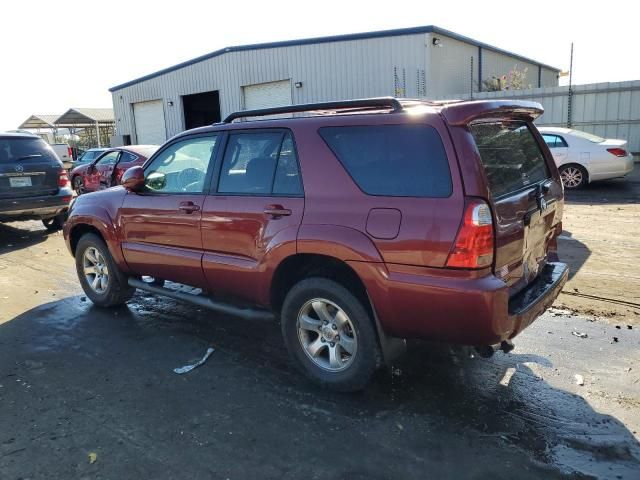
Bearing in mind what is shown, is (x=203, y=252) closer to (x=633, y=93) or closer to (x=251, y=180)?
(x=251, y=180)

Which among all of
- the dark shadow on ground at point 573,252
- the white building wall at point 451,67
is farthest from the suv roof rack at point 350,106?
the white building wall at point 451,67

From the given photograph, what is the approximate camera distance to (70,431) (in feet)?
10.9

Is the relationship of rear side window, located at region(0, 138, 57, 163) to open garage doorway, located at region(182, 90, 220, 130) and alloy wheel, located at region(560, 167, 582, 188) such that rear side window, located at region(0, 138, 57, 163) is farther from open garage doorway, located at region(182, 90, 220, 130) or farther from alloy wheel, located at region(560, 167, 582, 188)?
open garage doorway, located at region(182, 90, 220, 130)

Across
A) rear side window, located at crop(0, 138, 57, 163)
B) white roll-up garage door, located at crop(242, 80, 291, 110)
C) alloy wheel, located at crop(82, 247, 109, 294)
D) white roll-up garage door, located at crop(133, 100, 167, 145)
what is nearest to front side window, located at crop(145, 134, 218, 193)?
alloy wheel, located at crop(82, 247, 109, 294)

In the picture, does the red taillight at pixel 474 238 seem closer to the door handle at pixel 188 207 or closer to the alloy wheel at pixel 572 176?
the door handle at pixel 188 207

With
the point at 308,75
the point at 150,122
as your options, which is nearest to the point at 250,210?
the point at 308,75

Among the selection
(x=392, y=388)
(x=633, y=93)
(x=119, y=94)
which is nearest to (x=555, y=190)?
(x=392, y=388)

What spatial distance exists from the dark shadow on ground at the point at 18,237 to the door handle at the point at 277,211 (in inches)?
271

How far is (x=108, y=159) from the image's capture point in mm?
Result: 14617

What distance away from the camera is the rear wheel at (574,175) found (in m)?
12.5

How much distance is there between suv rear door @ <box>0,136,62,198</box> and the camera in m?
8.96

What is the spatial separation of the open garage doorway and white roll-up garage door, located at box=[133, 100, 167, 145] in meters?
1.52

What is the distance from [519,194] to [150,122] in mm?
28201

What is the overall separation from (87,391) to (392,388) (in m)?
2.21
